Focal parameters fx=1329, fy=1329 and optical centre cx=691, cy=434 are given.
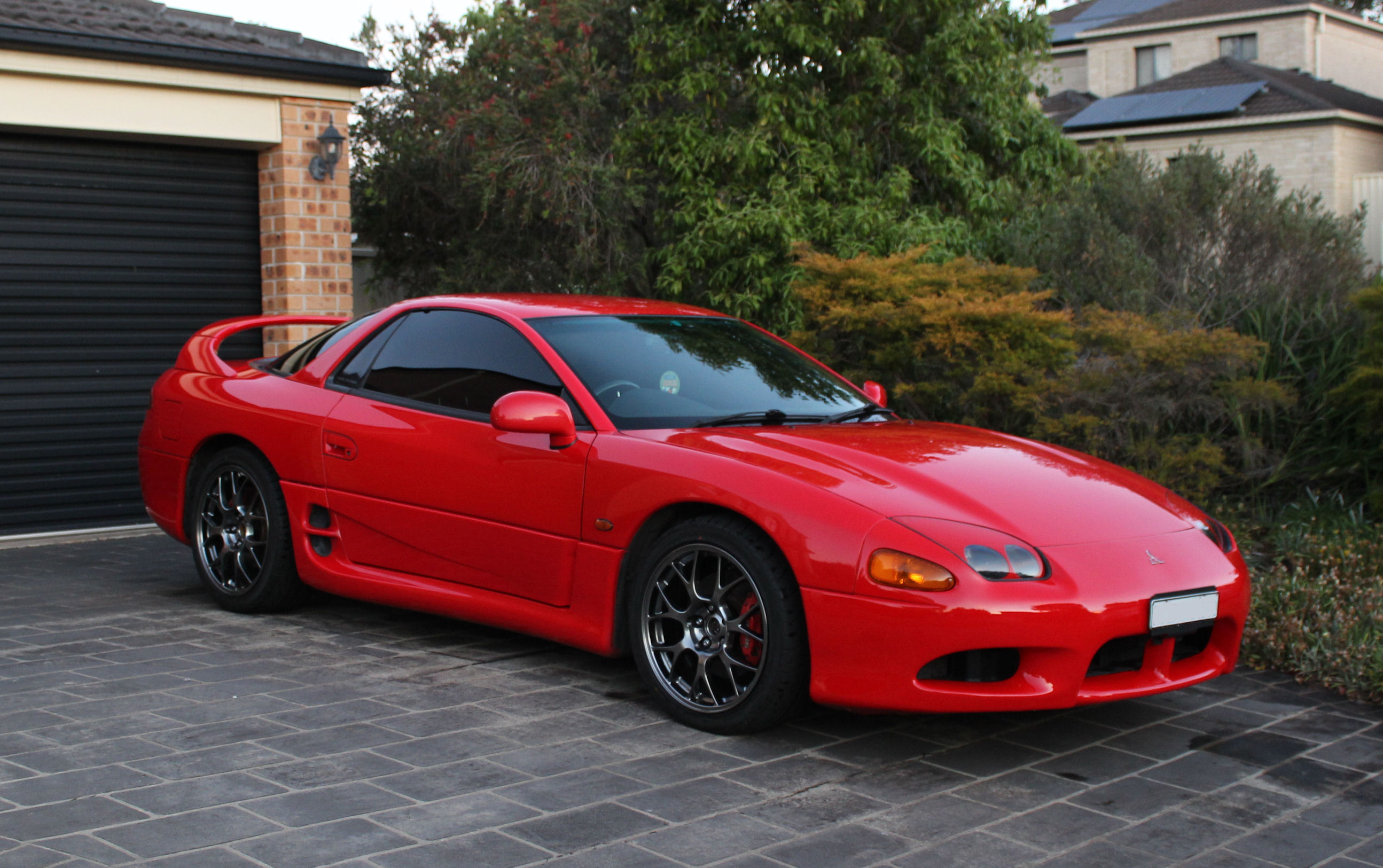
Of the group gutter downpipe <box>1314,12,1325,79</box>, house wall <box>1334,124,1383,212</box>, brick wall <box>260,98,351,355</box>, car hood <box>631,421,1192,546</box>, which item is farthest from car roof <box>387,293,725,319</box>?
gutter downpipe <box>1314,12,1325,79</box>

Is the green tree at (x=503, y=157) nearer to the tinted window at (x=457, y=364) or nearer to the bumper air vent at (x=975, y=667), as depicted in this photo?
the tinted window at (x=457, y=364)

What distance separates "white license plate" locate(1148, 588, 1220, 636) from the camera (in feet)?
13.4

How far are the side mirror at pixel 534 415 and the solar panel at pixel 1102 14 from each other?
1755 inches

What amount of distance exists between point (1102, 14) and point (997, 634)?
1970 inches

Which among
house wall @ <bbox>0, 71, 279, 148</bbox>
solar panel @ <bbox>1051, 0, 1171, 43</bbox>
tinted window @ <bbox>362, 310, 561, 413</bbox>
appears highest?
solar panel @ <bbox>1051, 0, 1171, 43</bbox>

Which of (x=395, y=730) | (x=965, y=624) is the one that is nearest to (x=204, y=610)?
(x=395, y=730)

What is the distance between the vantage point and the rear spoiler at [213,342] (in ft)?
21.8

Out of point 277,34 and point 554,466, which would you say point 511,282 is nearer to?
point 277,34

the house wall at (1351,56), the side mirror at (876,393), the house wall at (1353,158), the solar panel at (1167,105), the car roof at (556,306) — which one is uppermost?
the house wall at (1351,56)

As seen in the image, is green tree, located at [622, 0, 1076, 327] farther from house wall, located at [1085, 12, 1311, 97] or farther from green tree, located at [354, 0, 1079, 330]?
house wall, located at [1085, 12, 1311, 97]

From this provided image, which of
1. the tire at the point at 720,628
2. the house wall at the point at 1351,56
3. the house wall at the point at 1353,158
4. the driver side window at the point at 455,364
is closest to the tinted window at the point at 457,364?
the driver side window at the point at 455,364

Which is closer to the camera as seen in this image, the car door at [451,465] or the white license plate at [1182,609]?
the white license plate at [1182,609]

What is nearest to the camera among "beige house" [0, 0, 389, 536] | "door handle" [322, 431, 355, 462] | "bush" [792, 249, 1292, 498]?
"door handle" [322, 431, 355, 462]

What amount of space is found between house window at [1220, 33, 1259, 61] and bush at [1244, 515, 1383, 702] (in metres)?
37.1
